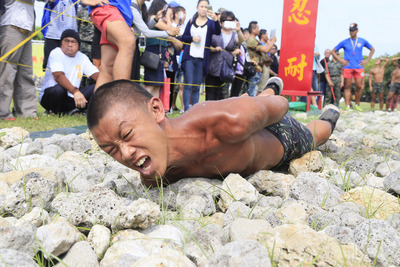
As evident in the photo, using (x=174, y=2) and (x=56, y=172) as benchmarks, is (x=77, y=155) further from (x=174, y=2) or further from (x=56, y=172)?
(x=174, y=2)

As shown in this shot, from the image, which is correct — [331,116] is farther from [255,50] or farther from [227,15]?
[255,50]

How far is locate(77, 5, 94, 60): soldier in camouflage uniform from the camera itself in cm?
619

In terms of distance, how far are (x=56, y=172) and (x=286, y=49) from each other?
25.1 feet

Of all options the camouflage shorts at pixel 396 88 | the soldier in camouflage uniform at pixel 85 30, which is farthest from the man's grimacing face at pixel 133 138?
the camouflage shorts at pixel 396 88

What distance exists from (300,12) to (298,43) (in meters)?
0.67

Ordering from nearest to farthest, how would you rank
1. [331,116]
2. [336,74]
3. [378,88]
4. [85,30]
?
[331,116] → [85,30] → [336,74] → [378,88]

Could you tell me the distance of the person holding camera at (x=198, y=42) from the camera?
632 cm

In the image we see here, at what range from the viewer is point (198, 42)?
6316mm

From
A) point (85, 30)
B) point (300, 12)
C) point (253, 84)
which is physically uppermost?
point (300, 12)

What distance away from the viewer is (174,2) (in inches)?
295

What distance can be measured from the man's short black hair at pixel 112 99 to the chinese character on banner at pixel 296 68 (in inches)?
291

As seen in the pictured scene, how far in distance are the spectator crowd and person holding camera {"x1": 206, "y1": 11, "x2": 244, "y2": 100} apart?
2 cm

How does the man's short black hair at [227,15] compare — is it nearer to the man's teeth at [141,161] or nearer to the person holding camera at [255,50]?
the person holding camera at [255,50]

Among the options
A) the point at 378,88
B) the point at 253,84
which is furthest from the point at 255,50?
the point at 378,88
